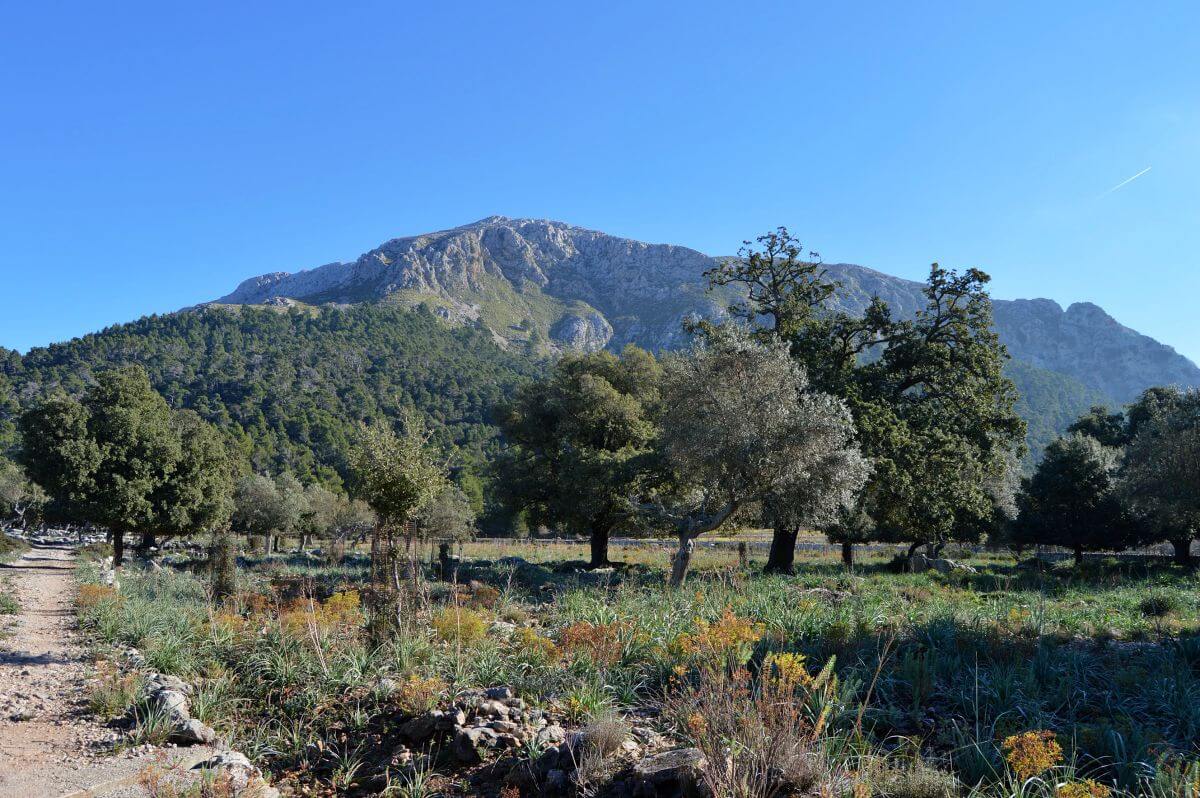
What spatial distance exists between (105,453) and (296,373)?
93.2 metres

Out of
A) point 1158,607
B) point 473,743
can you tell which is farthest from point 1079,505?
point 473,743

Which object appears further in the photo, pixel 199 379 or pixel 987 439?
pixel 199 379

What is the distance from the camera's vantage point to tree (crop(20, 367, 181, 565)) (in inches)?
1022

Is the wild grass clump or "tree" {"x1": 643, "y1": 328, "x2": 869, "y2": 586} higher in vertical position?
"tree" {"x1": 643, "y1": 328, "x2": 869, "y2": 586}

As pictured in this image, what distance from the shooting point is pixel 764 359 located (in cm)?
1736

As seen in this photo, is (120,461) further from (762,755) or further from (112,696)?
(762,755)

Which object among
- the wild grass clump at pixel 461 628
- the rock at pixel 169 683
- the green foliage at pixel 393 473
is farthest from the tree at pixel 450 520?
the rock at pixel 169 683

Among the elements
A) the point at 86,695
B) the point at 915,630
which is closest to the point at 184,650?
the point at 86,695

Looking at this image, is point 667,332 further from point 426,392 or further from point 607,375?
point 607,375

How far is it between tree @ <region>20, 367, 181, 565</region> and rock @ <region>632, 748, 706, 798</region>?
1143 inches

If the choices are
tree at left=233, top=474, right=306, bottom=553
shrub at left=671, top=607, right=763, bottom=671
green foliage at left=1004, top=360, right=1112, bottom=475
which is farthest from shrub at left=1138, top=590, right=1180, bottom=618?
green foliage at left=1004, top=360, right=1112, bottom=475

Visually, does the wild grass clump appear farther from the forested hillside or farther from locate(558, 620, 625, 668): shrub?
the forested hillside

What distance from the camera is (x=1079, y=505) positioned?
3359 cm

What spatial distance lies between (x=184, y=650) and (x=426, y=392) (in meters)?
108
